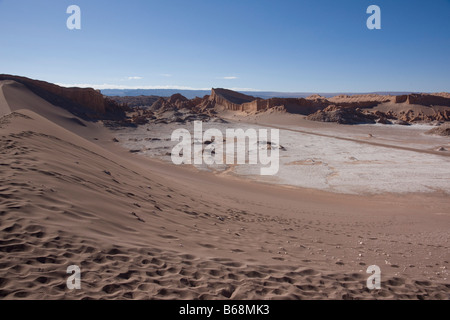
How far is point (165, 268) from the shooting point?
12.1ft

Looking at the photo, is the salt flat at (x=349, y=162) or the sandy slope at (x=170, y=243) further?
the salt flat at (x=349, y=162)

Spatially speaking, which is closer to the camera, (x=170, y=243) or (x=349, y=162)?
(x=170, y=243)

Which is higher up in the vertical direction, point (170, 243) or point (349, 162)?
point (170, 243)

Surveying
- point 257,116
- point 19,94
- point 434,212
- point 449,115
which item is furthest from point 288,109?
point 434,212

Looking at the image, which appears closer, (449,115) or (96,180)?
(96,180)

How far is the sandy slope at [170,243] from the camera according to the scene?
10.7 feet

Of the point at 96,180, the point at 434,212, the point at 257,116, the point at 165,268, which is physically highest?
the point at 257,116

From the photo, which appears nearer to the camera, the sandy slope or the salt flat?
the sandy slope

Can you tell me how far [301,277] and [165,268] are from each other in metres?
1.90

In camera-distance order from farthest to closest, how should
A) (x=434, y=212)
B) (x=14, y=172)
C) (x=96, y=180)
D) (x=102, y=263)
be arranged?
(x=434, y=212) < (x=96, y=180) < (x=14, y=172) < (x=102, y=263)

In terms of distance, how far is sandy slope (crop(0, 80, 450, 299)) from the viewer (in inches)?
Result: 129

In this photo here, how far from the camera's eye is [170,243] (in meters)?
4.53
